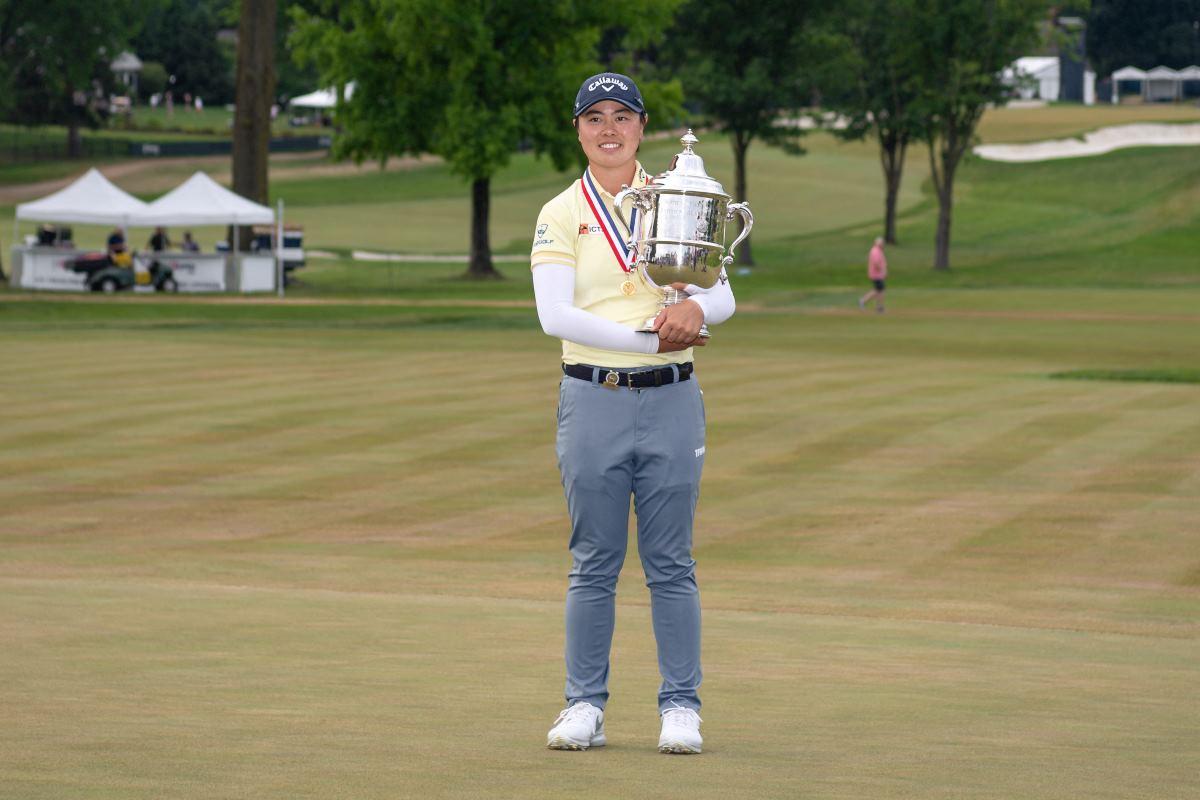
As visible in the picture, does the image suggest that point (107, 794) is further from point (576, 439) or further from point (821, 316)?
point (821, 316)

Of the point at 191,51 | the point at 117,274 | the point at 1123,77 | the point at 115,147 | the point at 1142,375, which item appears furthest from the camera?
the point at 1123,77

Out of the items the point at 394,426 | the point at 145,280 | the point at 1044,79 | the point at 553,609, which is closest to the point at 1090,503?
the point at 553,609

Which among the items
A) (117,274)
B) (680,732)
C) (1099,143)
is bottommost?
(680,732)

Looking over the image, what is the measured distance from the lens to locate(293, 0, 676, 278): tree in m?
61.9

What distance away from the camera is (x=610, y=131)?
6711mm

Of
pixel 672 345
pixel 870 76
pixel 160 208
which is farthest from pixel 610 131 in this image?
pixel 870 76

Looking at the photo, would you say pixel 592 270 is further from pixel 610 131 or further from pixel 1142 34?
pixel 1142 34

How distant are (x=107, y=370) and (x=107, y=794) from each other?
878 inches

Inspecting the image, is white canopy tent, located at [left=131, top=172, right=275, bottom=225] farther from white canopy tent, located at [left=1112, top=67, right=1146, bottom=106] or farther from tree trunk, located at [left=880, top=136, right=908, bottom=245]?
white canopy tent, located at [left=1112, top=67, right=1146, bottom=106]

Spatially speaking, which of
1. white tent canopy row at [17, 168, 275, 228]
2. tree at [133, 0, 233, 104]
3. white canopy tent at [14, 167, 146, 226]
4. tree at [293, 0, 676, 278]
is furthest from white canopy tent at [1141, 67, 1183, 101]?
white canopy tent at [14, 167, 146, 226]

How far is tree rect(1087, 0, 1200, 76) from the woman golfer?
497 feet

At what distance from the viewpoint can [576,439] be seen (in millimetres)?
6598

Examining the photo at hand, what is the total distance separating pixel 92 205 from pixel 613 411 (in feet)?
168

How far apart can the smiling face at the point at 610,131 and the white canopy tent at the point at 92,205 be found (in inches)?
1917
